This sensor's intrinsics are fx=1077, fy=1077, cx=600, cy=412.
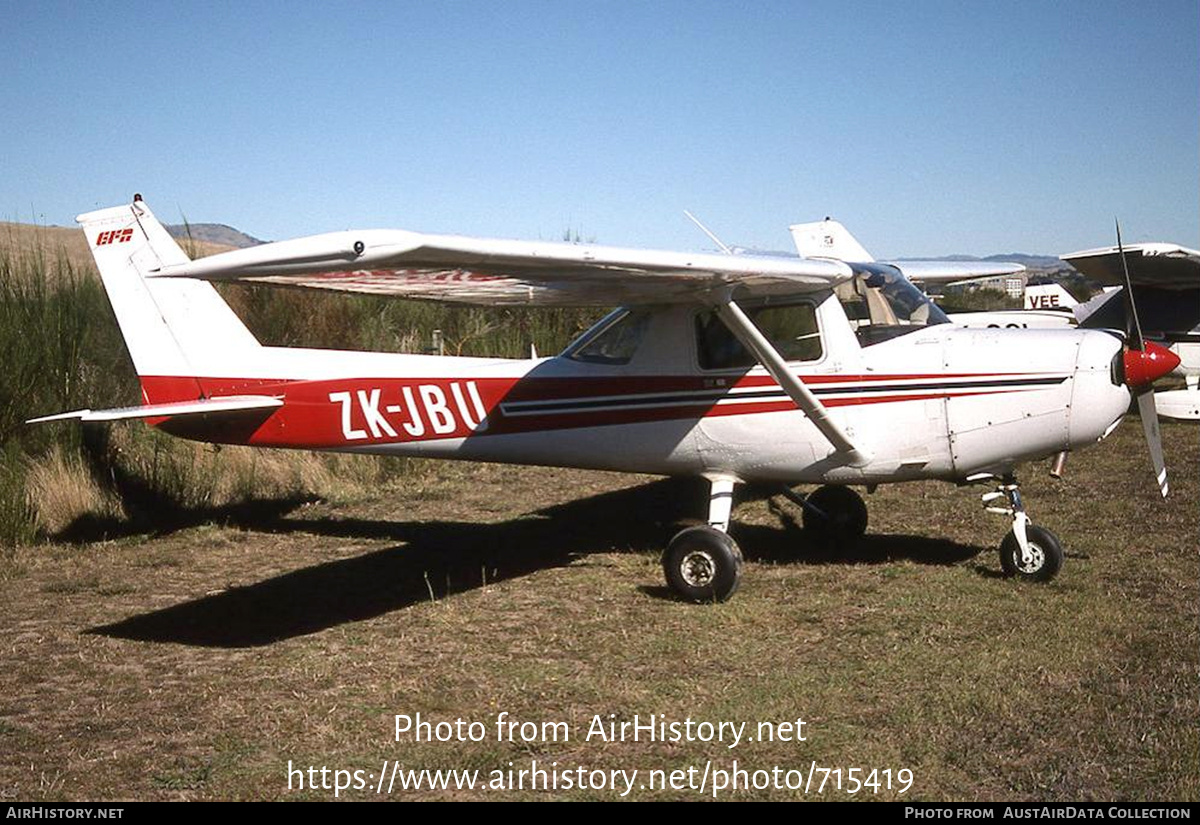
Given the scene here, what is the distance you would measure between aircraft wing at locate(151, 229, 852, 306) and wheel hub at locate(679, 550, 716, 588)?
5.46 feet

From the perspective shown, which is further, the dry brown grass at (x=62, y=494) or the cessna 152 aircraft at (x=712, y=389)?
the dry brown grass at (x=62, y=494)

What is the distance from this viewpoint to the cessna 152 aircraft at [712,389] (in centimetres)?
671

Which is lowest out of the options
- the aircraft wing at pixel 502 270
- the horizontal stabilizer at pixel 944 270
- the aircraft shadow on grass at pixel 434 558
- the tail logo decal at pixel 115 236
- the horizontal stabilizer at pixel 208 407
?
the aircraft shadow on grass at pixel 434 558

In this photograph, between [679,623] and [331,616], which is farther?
[331,616]

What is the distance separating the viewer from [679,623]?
6555mm

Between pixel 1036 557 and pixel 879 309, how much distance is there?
193cm

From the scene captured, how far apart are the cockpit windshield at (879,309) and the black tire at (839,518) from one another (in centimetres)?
189

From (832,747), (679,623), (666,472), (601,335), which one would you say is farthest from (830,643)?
(601,335)

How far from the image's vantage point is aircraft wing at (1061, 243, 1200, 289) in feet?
40.1

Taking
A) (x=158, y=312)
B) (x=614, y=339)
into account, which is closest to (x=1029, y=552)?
(x=614, y=339)

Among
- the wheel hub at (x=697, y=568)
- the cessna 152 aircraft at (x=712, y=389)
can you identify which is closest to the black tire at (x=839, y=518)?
the cessna 152 aircraft at (x=712, y=389)

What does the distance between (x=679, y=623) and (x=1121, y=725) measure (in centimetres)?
258

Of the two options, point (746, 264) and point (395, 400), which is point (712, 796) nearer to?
point (746, 264)

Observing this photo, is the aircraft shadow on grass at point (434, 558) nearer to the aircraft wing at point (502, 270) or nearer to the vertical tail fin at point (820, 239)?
the aircraft wing at point (502, 270)
